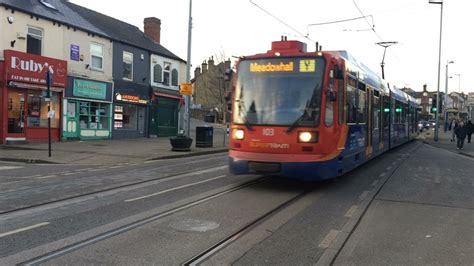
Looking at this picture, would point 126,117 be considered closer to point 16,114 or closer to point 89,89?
point 89,89

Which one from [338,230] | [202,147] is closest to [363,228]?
[338,230]

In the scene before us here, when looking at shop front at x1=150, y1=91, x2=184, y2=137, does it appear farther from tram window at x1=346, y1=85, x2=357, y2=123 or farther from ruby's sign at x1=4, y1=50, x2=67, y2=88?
tram window at x1=346, y1=85, x2=357, y2=123

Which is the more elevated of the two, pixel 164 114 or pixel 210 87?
pixel 210 87

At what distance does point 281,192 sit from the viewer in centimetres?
1013

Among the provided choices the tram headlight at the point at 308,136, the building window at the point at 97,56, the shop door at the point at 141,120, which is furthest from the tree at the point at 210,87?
the tram headlight at the point at 308,136

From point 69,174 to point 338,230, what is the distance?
8536 millimetres

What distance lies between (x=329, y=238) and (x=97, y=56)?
75.0 feet

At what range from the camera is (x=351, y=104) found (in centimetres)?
1165

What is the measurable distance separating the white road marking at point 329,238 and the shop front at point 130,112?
22707 mm

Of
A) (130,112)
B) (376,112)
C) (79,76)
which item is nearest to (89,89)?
(79,76)

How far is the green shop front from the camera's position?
24.6 metres

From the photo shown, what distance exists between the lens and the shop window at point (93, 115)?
25.6 m

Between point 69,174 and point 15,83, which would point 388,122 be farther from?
point 15,83

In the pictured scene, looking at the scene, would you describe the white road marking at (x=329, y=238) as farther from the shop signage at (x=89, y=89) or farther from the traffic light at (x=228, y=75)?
the shop signage at (x=89, y=89)
